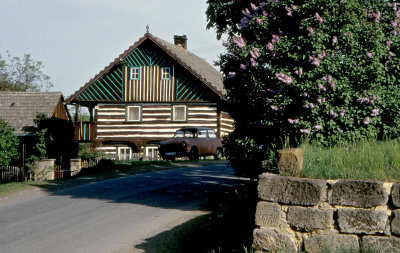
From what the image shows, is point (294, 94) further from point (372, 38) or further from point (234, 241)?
point (234, 241)

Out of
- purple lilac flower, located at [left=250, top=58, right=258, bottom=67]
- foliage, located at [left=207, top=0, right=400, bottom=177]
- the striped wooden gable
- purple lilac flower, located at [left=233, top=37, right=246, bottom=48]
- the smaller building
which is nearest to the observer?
foliage, located at [left=207, top=0, right=400, bottom=177]

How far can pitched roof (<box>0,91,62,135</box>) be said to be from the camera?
37562 millimetres

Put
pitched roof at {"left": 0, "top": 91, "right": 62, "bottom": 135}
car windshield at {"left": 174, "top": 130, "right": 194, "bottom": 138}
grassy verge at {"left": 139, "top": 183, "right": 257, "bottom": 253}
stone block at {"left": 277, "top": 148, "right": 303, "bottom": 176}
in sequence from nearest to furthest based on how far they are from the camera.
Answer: stone block at {"left": 277, "top": 148, "right": 303, "bottom": 176} < grassy verge at {"left": 139, "top": 183, "right": 257, "bottom": 253} < car windshield at {"left": 174, "top": 130, "right": 194, "bottom": 138} < pitched roof at {"left": 0, "top": 91, "right": 62, "bottom": 135}

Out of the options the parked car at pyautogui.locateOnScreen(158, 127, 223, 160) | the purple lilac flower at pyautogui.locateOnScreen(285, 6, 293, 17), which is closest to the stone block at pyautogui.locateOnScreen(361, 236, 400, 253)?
the purple lilac flower at pyautogui.locateOnScreen(285, 6, 293, 17)

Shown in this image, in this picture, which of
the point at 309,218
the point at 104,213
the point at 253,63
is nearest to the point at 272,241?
the point at 309,218

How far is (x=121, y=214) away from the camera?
10.4 m

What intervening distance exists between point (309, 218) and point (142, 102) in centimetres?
2860

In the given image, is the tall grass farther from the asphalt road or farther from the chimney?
the chimney

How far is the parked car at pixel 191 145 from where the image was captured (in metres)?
25.0

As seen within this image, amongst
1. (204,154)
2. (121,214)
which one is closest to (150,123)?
(204,154)

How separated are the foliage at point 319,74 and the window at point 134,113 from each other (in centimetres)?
2446

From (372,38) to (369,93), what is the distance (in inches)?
40.3

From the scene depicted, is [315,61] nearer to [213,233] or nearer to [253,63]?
[253,63]

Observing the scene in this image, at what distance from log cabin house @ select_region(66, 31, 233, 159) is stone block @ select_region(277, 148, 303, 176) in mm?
26496
